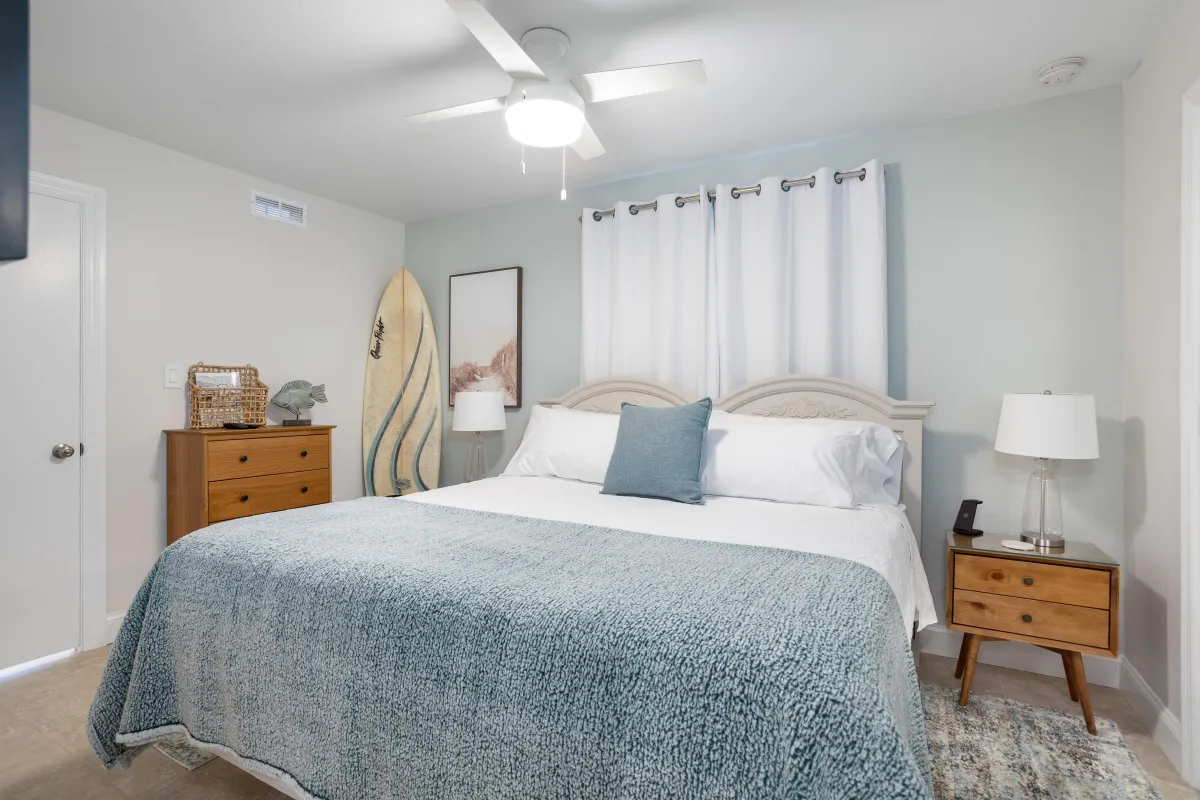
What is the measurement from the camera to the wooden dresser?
2.86 meters

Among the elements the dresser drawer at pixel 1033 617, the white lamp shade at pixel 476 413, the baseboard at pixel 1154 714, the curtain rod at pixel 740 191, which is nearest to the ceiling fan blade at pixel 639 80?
the curtain rod at pixel 740 191

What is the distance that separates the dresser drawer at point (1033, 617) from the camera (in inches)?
81.0

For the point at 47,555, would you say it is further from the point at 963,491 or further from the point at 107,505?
the point at 963,491

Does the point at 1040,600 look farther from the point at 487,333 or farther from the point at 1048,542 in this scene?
the point at 487,333

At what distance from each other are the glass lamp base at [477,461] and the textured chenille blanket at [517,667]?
1.82m

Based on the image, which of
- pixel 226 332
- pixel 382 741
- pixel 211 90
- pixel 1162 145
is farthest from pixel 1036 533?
pixel 226 332

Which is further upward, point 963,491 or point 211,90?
point 211,90

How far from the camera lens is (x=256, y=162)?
Answer: 10.6ft

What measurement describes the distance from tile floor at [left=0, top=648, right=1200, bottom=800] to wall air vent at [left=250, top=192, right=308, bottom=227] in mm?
2410

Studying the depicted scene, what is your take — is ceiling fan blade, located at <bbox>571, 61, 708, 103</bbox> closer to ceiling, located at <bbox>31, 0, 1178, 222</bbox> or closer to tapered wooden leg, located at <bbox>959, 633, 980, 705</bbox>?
ceiling, located at <bbox>31, 0, 1178, 222</bbox>

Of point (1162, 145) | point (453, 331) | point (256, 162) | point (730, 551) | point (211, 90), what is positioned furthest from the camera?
point (453, 331)

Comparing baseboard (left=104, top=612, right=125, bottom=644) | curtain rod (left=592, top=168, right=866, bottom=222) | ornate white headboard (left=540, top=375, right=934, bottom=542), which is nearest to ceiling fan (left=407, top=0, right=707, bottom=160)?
curtain rod (left=592, top=168, right=866, bottom=222)

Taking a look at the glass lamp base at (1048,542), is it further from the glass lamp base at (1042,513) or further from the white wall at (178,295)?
the white wall at (178,295)

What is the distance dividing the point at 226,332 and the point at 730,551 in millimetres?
3046
